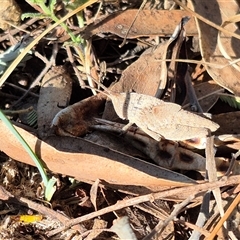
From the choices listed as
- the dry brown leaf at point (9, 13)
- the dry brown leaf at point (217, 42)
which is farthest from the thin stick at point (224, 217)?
the dry brown leaf at point (9, 13)

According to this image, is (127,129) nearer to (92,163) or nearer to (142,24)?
(92,163)

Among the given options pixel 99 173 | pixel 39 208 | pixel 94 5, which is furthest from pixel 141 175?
pixel 94 5

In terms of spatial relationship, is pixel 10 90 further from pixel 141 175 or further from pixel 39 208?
pixel 141 175

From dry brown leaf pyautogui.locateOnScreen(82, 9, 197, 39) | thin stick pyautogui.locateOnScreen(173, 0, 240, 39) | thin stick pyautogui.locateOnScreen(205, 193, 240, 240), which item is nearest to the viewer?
thin stick pyautogui.locateOnScreen(205, 193, 240, 240)

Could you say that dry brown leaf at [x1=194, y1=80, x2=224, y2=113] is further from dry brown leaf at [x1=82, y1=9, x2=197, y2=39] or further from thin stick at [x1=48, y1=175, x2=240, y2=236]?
thin stick at [x1=48, y1=175, x2=240, y2=236]

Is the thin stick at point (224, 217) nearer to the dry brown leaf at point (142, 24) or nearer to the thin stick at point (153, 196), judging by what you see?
the thin stick at point (153, 196)

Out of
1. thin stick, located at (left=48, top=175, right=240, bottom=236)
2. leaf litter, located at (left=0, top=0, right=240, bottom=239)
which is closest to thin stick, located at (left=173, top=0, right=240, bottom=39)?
leaf litter, located at (left=0, top=0, right=240, bottom=239)

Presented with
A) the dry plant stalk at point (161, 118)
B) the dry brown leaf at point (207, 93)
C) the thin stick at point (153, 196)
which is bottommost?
the thin stick at point (153, 196)
